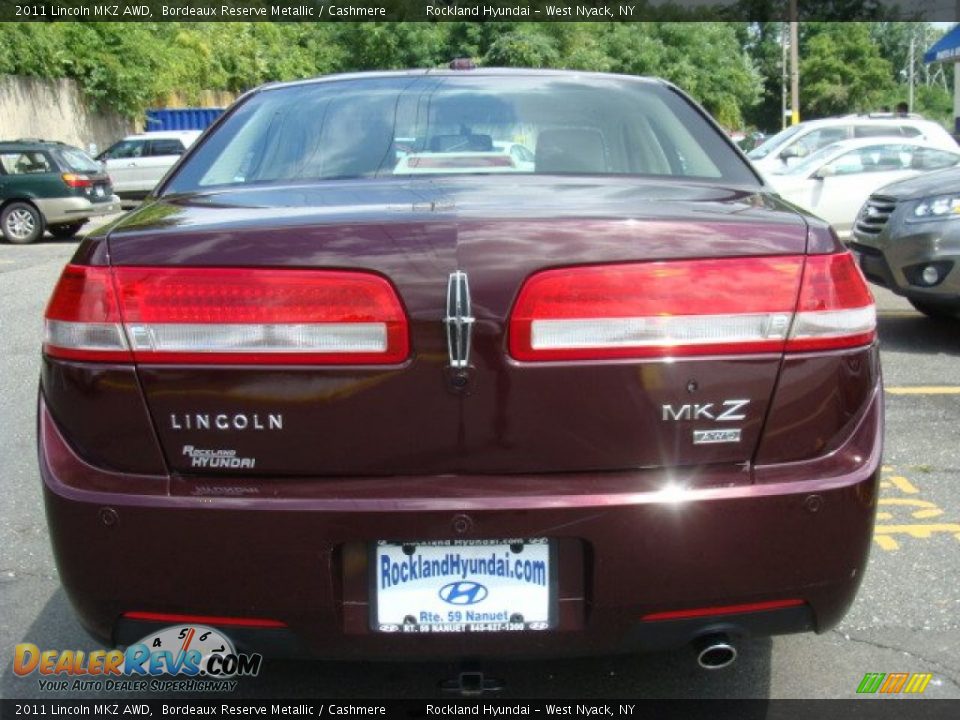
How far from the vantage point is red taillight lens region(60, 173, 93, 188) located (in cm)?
1756

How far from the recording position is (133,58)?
103 ft

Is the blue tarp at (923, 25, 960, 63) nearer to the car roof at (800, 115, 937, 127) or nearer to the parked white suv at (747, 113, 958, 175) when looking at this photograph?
the car roof at (800, 115, 937, 127)

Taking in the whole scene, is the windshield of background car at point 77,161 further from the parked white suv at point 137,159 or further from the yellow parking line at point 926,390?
the yellow parking line at point 926,390

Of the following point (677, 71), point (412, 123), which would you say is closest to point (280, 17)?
point (677, 71)

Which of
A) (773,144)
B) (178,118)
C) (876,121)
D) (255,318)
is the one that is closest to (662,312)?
(255,318)

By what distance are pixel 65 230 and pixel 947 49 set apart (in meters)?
23.0

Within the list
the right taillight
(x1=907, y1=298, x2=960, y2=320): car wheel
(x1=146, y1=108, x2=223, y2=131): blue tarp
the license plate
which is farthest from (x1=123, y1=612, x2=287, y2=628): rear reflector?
(x1=146, y1=108, x2=223, y2=131): blue tarp

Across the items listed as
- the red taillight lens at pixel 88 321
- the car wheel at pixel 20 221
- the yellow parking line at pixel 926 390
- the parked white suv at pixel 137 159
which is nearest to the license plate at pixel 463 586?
the red taillight lens at pixel 88 321

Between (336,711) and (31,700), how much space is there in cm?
82

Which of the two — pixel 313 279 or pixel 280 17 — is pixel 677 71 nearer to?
pixel 280 17

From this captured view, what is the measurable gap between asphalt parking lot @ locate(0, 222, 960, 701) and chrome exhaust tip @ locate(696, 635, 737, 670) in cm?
51

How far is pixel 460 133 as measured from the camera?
11.3 ft

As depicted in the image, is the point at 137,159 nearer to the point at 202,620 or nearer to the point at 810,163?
the point at 810,163
